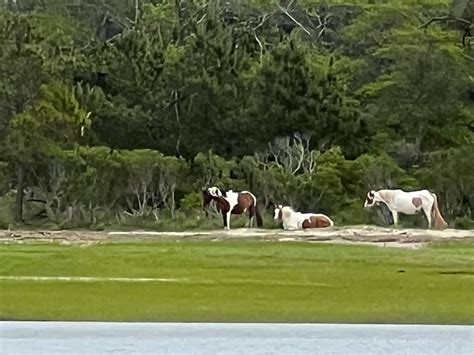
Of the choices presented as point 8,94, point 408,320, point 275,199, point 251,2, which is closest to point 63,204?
point 8,94

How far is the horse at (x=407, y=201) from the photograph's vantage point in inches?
158

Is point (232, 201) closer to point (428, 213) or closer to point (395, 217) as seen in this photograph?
point (395, 217)

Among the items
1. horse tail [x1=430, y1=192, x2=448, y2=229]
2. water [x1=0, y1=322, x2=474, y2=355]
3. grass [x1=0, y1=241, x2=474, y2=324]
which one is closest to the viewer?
water [x1=0, y1=322, x2=474, y2=355]

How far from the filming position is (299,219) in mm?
4008

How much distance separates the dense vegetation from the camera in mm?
4047

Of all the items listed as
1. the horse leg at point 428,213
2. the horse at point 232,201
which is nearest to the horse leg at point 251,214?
the horse at point 232,201

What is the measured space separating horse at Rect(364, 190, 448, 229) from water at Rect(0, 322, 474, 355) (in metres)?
0.60

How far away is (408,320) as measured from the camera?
3586 millimetres

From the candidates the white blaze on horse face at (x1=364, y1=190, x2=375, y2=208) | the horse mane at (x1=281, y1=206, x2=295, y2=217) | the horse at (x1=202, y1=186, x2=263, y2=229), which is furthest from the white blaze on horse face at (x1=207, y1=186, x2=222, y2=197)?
the white blaze on horse face at (x1=364, y1=190, x2=375, y2=208)

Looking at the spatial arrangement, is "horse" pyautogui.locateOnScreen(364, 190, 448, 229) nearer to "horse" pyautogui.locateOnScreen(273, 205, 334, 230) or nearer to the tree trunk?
"horse" pyautogui.locateOnScreen(273, 205, 334, 230)

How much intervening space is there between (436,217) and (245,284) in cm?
81

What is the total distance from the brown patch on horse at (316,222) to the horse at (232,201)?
0.59 ft

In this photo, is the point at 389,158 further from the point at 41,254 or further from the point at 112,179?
the point at 41,254

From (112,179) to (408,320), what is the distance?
1270 mm
